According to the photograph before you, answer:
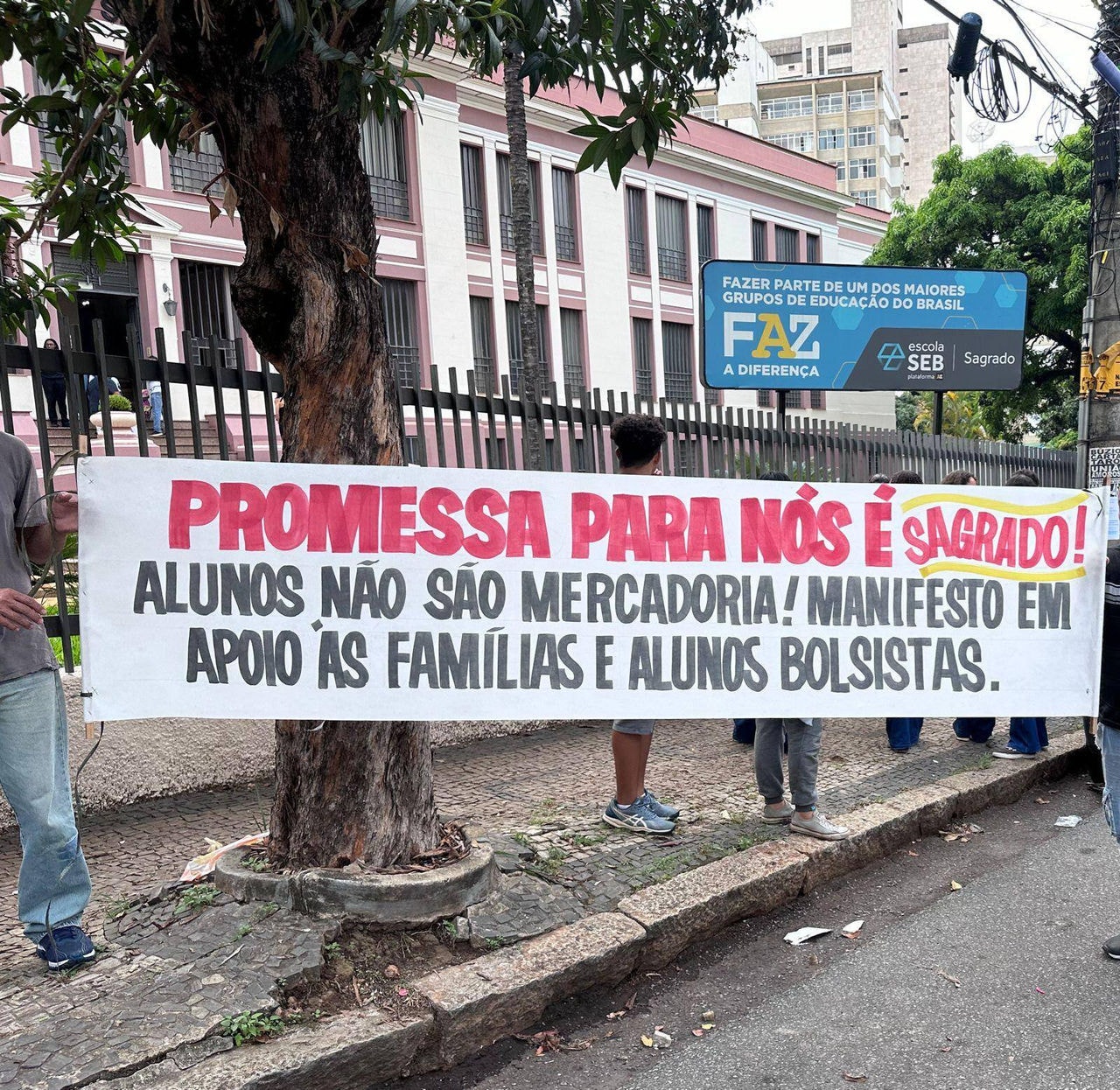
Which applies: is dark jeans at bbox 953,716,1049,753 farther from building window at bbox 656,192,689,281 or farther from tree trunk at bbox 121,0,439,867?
building window at bbox 656,192,689,281

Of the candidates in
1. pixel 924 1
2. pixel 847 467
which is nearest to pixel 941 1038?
pixel 847 467

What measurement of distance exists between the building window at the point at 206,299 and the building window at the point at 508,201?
713cm

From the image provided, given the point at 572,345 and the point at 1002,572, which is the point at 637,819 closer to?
the point at 1002,572

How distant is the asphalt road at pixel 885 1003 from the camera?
10.1 ft

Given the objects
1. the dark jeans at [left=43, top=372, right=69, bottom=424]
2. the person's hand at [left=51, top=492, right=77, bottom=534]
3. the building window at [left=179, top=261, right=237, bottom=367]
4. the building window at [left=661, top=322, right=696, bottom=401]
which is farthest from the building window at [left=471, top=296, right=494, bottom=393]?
the person's hand at [left=51, top=492, right=77, bottom=534]

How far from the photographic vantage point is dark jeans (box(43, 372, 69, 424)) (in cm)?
466

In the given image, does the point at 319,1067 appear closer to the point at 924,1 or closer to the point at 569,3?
the point at 569,3

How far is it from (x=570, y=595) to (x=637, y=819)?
1.30m

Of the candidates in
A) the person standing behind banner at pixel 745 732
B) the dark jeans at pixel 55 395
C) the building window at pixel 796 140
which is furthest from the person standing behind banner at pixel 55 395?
the building window at pixel 796 140

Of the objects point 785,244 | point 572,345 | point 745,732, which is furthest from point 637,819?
point 785,244

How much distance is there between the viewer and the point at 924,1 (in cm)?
828

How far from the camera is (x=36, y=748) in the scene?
126 inches

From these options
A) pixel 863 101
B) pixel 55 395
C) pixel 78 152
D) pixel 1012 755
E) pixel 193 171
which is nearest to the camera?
pixel 78 152

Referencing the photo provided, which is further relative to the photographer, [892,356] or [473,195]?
[473,195]
